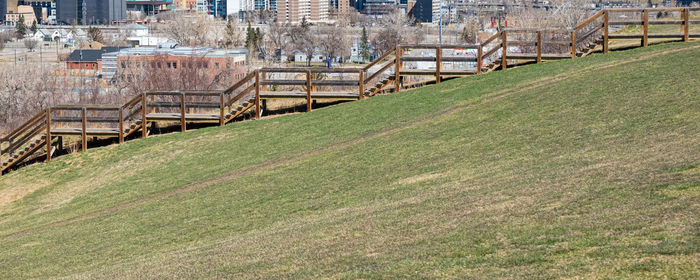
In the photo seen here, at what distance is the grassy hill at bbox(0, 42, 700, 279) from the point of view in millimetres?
9711

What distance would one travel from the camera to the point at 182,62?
70.9 meters

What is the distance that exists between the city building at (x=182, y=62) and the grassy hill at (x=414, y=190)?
40.6 m

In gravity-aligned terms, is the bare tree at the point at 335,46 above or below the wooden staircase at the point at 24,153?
above

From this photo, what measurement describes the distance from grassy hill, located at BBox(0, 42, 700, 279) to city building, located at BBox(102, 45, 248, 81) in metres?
40.6

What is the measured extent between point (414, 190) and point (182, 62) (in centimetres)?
5902

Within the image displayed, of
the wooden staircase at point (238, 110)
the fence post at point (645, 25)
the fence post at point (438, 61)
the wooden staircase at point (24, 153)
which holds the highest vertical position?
the fence post at point (645, 25)

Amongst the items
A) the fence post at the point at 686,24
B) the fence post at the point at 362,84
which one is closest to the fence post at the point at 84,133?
the fence post at the point at 362,84

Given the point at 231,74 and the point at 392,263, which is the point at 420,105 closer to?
the point at 392,263

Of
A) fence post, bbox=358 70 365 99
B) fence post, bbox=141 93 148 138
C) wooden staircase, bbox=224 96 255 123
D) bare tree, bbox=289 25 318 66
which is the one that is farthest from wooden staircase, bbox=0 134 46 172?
bare tree, bbox=289 25 318 66

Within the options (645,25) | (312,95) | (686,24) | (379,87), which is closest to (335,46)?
(379,87)

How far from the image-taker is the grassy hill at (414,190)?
382 inches

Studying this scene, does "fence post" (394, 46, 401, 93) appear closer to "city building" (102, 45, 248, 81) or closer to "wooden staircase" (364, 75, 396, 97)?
"wooden staircase" (364, 75, 396, 97)

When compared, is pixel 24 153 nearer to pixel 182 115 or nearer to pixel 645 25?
pixel 182 115

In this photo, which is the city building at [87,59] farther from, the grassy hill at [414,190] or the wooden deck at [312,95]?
the grassy hill at [414,190]
